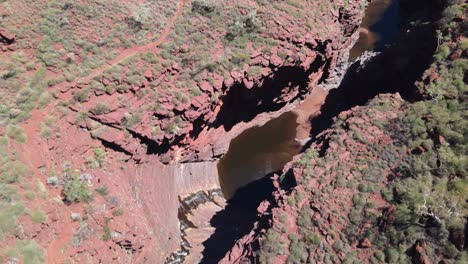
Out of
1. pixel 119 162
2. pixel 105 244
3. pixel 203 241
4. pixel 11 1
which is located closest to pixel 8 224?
pixel 105 244

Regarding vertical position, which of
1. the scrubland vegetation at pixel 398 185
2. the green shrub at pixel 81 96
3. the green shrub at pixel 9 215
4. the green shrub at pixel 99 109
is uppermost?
the scrubland vegetation at pixel 398 185

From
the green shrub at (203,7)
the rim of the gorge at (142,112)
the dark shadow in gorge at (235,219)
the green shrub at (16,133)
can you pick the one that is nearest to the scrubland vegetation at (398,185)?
the rim of the gorge at (142,112)

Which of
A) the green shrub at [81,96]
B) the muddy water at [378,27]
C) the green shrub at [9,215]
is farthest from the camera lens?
the muddy water at [378,27]

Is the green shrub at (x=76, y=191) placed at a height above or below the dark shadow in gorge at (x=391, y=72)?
below

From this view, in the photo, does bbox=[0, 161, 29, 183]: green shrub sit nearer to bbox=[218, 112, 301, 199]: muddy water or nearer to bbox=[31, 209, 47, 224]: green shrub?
bbox=[31, 209, 47, 224]: green shrub

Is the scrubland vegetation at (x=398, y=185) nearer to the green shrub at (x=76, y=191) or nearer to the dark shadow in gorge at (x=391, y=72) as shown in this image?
the dark shadow in gorge at (x=391, y=72)

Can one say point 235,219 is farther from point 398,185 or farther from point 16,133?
point 16,133

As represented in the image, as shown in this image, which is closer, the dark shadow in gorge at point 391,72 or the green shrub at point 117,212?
the green shrub at point 117,212

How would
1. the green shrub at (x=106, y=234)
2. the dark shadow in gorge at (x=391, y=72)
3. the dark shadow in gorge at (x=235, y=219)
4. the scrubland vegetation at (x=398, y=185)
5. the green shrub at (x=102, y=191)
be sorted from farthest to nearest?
1. the dark shadow in gorge at (x=391, y=72)
2. the dark shadow in gorge at (x=235, y=219)
3. the green shrub at (x=102, y=191)
4. the green shrub at (x=106, y=234)
5. the scrubland vegetation at (x=398, y=185)
